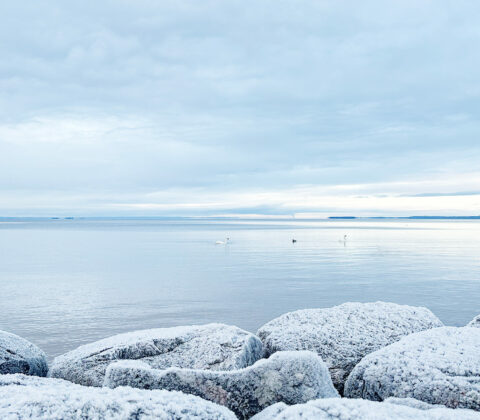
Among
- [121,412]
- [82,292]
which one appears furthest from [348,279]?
[121,412]

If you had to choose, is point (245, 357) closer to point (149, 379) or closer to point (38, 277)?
point (149, 379)

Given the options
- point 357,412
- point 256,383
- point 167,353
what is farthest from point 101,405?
point 167,353

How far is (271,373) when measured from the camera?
5.21 m

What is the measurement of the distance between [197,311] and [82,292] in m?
7.57

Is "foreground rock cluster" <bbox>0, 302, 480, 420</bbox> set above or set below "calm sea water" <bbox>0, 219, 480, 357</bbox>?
above

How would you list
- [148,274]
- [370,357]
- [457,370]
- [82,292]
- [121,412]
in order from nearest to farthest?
1. [121,412]
2. [457,370]
3. [370,357]
4. [82,292]
5. [148,274]

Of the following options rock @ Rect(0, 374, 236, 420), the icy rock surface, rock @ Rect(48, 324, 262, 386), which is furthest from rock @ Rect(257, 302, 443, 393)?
rock @ Rect(0, 374, 236, 420)

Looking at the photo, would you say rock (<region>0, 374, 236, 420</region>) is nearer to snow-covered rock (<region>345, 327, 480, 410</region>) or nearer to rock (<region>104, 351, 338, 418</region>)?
rock (<region>104, 351, 338, 418</region>)

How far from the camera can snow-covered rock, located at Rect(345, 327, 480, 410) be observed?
565 cm

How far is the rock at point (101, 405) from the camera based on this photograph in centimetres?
329

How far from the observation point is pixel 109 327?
1641 centimetres

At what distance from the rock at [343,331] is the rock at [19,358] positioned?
4036 millimetres

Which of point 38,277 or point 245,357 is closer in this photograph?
point 245,357

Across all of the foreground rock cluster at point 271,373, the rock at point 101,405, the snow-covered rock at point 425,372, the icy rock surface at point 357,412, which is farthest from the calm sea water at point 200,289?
the icy rock surface at point 357,412
